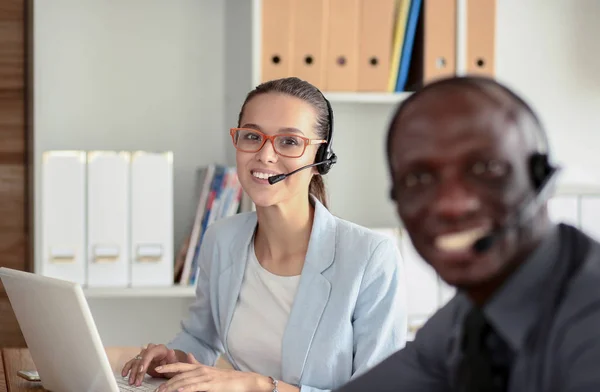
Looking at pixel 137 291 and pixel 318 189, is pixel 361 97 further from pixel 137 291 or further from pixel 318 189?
pixel 137 291

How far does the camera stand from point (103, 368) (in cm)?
130

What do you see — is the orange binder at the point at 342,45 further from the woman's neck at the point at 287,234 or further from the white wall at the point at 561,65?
the woman's neck at the point at 287,234

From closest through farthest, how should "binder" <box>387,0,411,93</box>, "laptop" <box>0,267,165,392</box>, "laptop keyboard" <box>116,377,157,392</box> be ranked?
"laptop" <box>0,267,165,392</box> → "laptop keyboard" <box>116,377,157,392</box> → "binder" <box>387,0,411,93</box>

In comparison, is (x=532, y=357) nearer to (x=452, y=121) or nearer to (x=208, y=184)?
(x=452, y=121)

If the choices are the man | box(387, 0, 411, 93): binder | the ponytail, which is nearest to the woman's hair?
the ponytail

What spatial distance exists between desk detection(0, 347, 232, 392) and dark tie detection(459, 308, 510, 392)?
1187 mm

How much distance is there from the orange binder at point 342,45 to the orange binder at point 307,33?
0.03 m

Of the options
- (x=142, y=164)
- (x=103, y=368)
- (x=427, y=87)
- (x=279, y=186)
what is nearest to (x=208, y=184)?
(x=142, y=164)

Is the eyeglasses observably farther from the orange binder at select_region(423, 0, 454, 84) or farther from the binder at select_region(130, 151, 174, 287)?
the orange binder at select_region(423, 0, 454, 84)

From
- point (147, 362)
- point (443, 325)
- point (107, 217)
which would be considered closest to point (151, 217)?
point (107, 217)

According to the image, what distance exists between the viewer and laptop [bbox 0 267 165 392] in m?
1.27

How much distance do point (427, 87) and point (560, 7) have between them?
258cm

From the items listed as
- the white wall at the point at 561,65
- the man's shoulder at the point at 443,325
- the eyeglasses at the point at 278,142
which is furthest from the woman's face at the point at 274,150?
the white wall at the point at 561,65

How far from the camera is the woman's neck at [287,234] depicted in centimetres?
175
